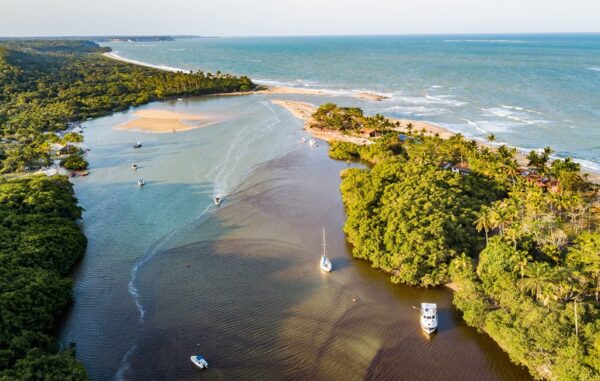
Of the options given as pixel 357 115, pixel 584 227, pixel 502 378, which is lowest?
pixel 502 378

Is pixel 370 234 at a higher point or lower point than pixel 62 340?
higher

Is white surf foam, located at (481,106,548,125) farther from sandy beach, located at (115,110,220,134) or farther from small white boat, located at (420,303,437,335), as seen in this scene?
small white boat, located at (420,303,437,335)

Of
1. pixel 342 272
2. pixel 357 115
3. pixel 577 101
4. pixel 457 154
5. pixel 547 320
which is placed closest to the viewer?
pixel 547 320

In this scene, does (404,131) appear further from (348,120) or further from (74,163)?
(74,163)

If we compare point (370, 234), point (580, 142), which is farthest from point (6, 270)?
point (580, 142)

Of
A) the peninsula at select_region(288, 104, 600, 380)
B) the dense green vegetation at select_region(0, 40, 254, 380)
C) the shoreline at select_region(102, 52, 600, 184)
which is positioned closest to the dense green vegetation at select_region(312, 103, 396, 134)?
the shoreline at select_region(102, 52, 600, 184)

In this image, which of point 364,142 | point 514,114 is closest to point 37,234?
point 364,142

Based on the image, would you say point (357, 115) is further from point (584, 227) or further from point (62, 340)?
point (62, 340)
